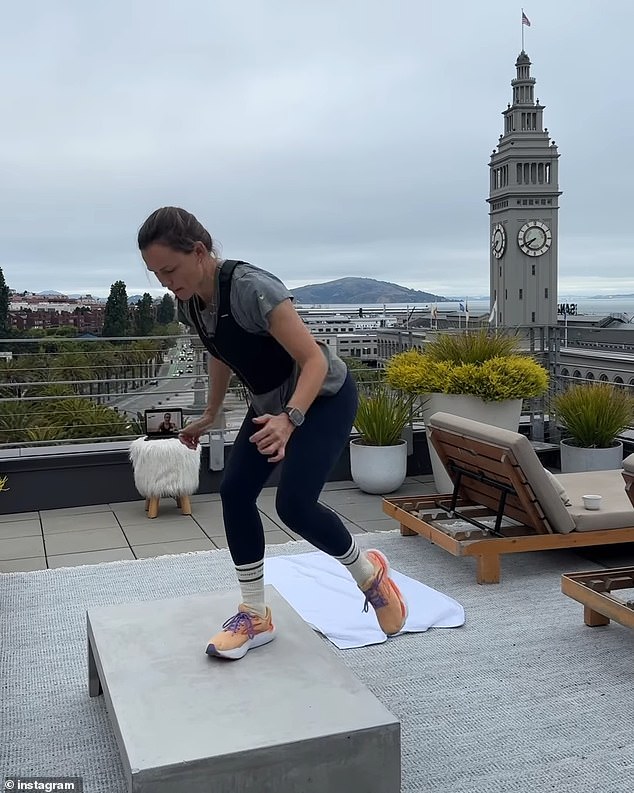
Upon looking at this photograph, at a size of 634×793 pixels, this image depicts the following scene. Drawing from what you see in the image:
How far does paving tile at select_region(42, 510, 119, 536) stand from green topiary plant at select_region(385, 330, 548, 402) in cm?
223

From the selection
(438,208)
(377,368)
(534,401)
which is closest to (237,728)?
(377,368)

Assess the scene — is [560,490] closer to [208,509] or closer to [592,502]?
[592,502]

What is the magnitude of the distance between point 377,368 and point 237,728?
498 centimetres

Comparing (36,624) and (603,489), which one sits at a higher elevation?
(603,489)

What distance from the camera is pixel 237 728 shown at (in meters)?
1.97

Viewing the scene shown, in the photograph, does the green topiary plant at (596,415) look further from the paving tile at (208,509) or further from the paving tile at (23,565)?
the paving tile at (23,565)

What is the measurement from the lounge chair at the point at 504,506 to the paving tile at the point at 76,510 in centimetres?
217

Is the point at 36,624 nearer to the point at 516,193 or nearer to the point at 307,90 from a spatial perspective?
the point at 307,90

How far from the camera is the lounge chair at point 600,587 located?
10.1 feet

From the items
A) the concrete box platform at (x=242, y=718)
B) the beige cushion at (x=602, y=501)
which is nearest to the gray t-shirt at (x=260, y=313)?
the concrete box platform at (x=242, y=718)

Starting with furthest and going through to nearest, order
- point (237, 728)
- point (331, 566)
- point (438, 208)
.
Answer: point (438, 208) → point (331, 566) → point (237, 728)

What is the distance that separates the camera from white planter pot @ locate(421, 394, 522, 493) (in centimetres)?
561

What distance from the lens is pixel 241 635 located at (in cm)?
243

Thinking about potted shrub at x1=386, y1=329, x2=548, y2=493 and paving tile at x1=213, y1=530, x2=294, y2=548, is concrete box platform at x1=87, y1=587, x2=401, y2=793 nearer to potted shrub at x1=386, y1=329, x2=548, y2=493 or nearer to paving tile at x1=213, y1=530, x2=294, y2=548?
paving tile at x1=213, y1=530, x2=294, y2=548
